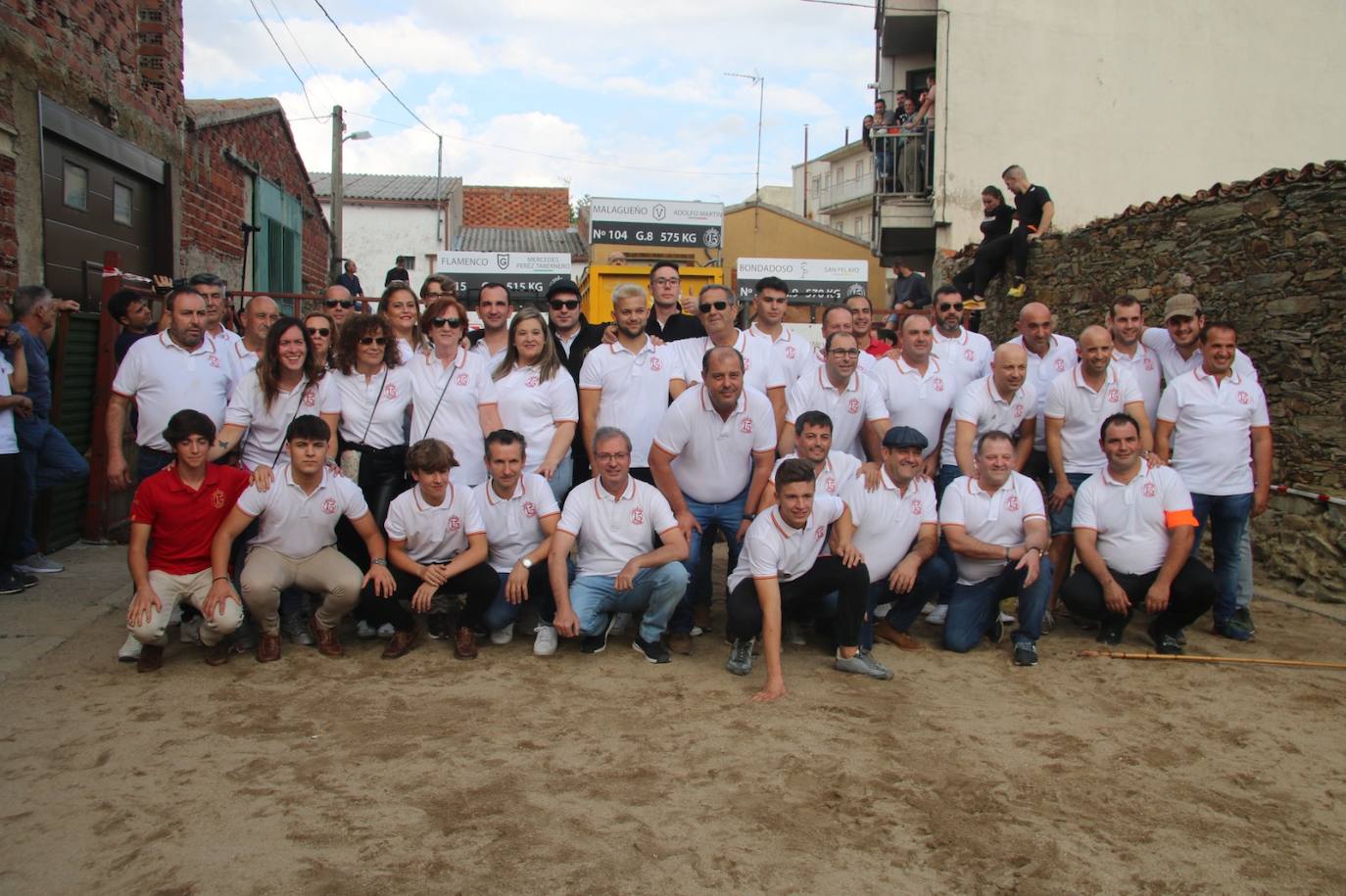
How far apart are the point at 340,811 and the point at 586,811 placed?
805 millimetres

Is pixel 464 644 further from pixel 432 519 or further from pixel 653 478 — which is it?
pixel 653 478

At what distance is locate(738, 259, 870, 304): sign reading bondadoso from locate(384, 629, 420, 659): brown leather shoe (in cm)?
1522

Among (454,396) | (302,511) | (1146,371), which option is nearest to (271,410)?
(302,511)

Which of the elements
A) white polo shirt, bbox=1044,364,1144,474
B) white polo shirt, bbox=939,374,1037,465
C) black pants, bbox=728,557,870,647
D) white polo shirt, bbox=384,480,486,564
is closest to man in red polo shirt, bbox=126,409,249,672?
white polo shirt, bbox=384,480,486,564

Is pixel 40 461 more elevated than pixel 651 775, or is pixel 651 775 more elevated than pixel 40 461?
pixel 40 461

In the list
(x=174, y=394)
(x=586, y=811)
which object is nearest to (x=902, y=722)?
(x=586, y=811)

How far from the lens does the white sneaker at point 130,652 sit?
4.99m

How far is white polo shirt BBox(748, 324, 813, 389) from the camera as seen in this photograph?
6277mm

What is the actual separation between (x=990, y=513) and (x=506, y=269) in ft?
53.3

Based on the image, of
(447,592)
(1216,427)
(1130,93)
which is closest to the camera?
(447,592)

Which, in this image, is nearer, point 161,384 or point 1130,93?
point 161,384

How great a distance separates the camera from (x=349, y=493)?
5.24 meters

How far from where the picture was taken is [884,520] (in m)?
5.52

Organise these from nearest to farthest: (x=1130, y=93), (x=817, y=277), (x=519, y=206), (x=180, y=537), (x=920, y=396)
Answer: (x=180, y=537), (x=920, y=396), (x=1130, y=93), (x=817, y=277), (x=519, y=206)
